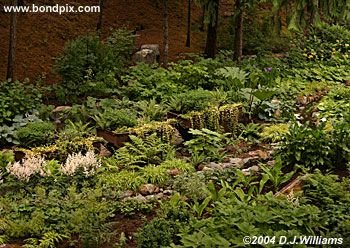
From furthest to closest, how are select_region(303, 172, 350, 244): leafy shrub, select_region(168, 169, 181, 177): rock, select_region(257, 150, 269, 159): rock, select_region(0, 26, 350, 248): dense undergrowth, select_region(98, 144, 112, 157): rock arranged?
1. select_region(98, 144, 112, 157): rock
2. select_region(257, 150, 269, 159): rock
3. select_region(168, 169, 181, 177): rock
4. select_region(0, 26, 350, 248): dense undergrowth
5. select_region(303, 172, 350, 244): leafy shrub

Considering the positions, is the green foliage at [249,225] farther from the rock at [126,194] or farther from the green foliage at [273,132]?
the green foliage at [273,132]

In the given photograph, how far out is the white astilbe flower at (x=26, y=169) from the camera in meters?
7.89

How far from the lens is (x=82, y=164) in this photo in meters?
8.14

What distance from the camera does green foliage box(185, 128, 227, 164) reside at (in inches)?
350

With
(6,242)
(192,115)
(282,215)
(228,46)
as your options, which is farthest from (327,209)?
(228,46)

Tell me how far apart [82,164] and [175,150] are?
1.80 m

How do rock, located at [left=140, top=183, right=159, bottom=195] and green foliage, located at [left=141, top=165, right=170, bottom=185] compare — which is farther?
green foliage, located at [left=141, top=165, right=170, bottom=185]

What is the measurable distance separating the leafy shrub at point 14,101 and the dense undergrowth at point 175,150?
0.03m

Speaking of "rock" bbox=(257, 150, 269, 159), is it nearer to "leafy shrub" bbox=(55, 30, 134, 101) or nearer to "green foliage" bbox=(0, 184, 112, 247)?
"green foliage" bbox=(0, 184, 112, 247)

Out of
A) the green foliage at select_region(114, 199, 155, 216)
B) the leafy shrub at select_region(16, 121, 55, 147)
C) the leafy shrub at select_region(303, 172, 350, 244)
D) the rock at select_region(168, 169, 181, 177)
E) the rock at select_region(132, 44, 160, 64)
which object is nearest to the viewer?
the leafy shrub at select_region(303, 172, 350, 244)

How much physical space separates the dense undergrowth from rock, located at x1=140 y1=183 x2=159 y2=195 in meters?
0.11

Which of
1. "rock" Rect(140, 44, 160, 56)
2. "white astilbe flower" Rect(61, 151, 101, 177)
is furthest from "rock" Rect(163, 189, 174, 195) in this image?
"rock" Rect(140, 44, 160, 56)

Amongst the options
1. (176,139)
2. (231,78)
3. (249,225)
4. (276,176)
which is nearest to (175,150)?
(176,139)

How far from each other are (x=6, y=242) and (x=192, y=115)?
4.71 metres
